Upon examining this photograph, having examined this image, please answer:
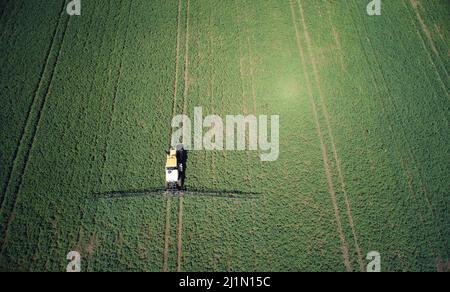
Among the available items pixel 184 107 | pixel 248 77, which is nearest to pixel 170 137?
pixel 184 107

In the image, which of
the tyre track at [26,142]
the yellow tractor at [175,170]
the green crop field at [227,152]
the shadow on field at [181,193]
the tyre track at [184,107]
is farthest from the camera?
the shadow on field at [181,193]

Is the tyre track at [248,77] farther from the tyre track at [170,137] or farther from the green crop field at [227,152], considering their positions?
the tyre track at [170,137]

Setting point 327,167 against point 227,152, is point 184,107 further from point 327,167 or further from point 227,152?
point 327,167

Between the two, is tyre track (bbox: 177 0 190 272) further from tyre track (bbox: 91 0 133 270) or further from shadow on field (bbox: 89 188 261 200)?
tyre track (bbox: 91 0 133 270)

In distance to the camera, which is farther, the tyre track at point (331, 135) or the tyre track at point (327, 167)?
the tyre track at point (331, 135)

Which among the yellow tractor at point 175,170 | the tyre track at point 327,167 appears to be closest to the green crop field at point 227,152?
the tyre track at point 327,167

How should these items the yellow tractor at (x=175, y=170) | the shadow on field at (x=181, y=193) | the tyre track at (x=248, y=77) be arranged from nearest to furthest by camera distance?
the tyre track at (x=248, y=77) < the yellow tractor at (x=175, y=170) < the shadow on field at (x=181, y=193)
